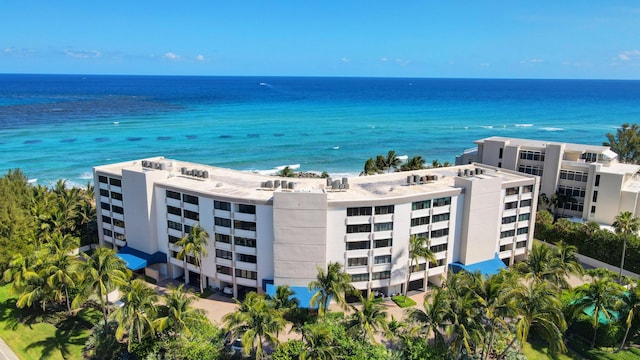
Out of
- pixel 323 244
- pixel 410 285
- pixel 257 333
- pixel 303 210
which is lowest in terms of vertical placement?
pixel 410 285

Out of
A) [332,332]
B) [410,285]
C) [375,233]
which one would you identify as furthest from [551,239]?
[332,332]

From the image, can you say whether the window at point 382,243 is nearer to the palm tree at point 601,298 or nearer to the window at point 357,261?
the window at point 357,261

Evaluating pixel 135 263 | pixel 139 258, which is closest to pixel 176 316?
pixel 135 263

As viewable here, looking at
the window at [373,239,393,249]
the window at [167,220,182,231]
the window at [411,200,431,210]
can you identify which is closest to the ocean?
the window at [167,220,182,231]

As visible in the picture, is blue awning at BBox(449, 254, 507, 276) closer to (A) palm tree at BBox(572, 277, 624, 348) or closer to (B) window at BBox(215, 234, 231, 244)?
(A) palm tree at BBox(572, 277, 624, 348)

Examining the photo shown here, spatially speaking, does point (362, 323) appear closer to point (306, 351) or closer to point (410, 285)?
point (306, 351)

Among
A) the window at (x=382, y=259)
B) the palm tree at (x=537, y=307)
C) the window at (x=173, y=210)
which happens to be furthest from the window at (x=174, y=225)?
the palm tree at (x=537, y=307)
